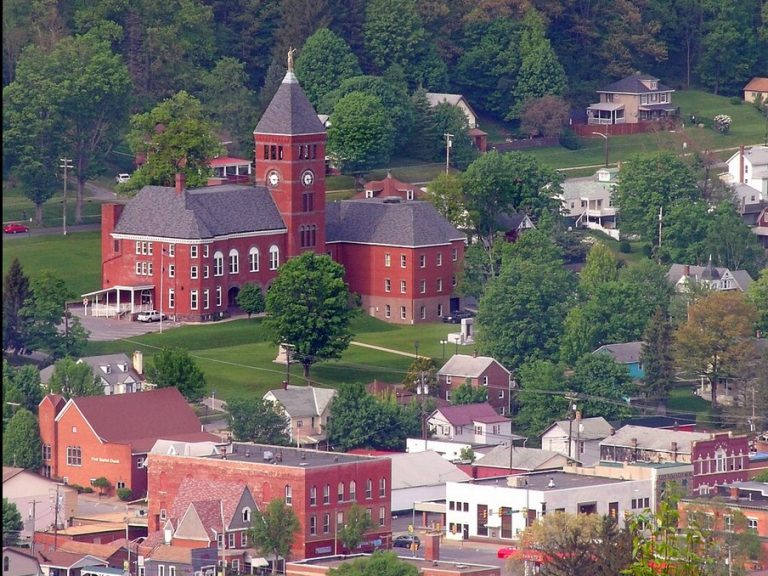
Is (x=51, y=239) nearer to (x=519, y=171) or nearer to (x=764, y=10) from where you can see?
(x=519, y=171)

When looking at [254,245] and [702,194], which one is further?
[702,194]

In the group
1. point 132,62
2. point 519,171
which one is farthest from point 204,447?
point 132,62

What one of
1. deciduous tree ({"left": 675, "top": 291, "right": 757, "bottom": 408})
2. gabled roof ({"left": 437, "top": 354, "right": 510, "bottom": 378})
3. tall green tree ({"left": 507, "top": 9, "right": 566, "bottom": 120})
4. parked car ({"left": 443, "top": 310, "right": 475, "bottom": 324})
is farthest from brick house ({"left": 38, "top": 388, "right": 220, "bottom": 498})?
tall green tree ({"left": 507, "top": 9, "right": 566, "bottom": 120})

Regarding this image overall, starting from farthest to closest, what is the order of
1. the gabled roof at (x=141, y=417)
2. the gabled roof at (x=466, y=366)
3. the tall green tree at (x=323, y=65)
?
the tall green tree at (x=323, y=65)
the gabled roof at (x=466, y=366)
the gabled roof at (x=141, y=417)

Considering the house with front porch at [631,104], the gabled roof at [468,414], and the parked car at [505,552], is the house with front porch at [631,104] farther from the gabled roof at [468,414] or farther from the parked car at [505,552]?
the parked car at [505,552]

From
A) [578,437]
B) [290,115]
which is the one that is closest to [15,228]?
[290,115]

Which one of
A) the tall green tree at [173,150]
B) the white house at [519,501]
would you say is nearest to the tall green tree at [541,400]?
the white house at [519,501]
